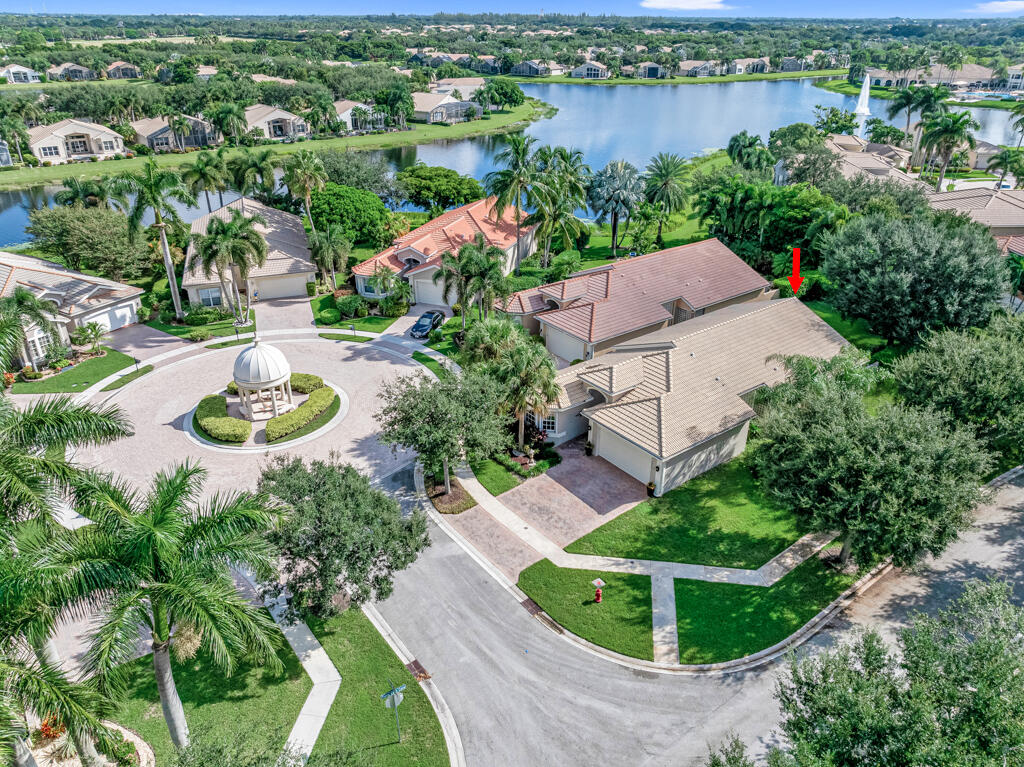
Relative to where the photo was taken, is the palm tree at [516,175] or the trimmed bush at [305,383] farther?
the palm tree at [516,175]

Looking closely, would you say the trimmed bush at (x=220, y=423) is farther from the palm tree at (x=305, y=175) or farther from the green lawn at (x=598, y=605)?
the palm tree at (x=305, y=175)

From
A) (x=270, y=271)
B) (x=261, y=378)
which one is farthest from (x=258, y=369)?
(x=270, y=271)

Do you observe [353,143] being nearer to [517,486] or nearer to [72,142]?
[72,142]

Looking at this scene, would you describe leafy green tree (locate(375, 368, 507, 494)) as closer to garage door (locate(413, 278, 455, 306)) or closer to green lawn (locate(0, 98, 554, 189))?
garage door (locate(413, 278, 455, 306))

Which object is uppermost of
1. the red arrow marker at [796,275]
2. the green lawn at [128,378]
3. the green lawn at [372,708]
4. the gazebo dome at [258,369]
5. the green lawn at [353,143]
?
the green lawn at [353,143]

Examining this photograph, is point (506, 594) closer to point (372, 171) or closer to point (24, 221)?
point (372, 171)

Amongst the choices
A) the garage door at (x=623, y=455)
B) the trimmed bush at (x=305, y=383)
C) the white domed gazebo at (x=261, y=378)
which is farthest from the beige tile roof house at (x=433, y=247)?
the garage door at (x=623, y=455)

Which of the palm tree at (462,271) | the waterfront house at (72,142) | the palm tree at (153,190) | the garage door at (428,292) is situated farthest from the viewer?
the waterfront house at (72,142)
